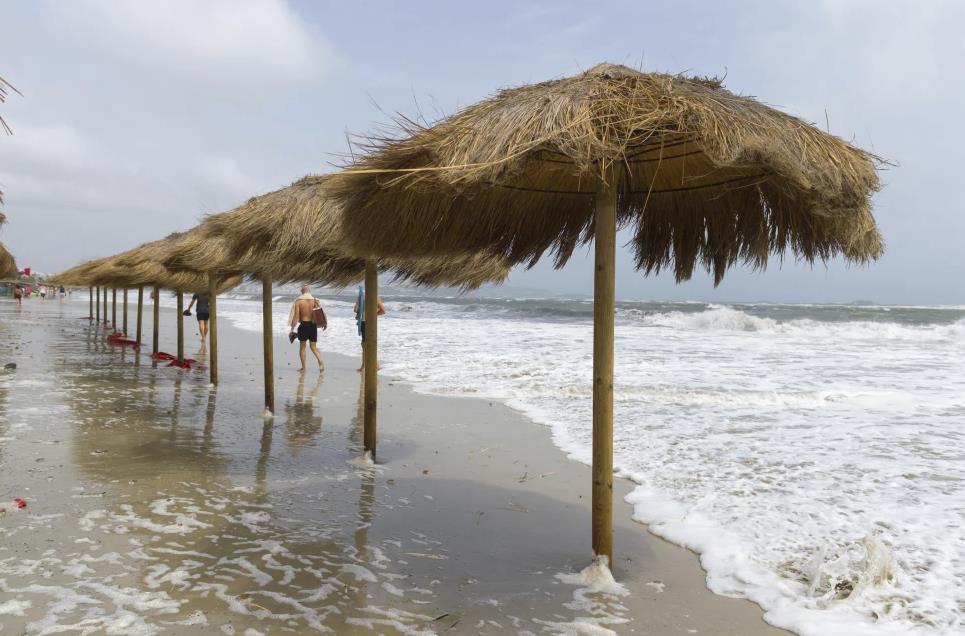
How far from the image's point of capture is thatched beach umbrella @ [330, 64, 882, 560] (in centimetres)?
269

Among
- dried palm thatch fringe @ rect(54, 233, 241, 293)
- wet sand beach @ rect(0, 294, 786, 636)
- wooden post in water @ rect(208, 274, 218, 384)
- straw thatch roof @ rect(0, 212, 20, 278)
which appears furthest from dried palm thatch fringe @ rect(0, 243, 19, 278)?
wet sand beach @ rect(0, 294, 786, 636)

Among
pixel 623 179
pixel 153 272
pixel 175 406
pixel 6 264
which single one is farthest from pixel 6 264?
pixel 623 179

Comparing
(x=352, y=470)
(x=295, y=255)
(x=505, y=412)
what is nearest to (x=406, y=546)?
(x=352, y=470)

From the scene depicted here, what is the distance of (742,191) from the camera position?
3783 mm

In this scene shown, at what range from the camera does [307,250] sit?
5852 mm

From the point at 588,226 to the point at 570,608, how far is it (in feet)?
7.47

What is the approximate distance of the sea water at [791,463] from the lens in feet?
12.6

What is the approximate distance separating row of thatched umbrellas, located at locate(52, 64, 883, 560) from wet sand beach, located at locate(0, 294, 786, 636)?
0.57m

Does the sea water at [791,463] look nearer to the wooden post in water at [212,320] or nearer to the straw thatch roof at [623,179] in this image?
the straw thatch roof at [623,179]

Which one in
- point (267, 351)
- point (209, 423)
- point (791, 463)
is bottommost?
point (791, 463)

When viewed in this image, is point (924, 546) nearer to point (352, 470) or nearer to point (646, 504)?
point (646, 504)

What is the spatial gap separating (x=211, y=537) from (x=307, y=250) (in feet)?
8.66

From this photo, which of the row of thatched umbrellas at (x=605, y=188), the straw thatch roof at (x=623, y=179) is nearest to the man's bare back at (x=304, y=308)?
the row of thatched umbrellas at (x=605, y=188)

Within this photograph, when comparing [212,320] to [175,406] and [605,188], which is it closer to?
[175,406]
